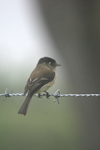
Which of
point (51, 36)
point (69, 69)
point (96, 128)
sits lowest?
point (96, 128)

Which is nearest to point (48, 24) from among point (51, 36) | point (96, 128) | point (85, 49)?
point (51, 36)

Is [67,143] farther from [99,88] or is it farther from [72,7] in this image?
[72,7]

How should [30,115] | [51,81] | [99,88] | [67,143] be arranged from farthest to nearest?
[30,115] < [67,143] < [99,88] < [51,81]

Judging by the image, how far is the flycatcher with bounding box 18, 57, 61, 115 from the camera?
5848 mm

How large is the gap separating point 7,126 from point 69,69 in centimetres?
238

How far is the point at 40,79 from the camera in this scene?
6.12 m

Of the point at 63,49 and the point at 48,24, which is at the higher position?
the point at 48,24

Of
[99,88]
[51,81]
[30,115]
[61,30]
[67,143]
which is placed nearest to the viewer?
[51,81]

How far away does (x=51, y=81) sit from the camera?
6.38 m

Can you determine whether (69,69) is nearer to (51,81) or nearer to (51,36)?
(51,36)

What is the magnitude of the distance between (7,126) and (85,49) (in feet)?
9.38

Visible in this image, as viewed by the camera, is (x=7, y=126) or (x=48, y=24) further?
(x=7, y=126)

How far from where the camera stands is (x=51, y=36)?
8117 millimetres

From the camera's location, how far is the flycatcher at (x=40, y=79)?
230 inches
